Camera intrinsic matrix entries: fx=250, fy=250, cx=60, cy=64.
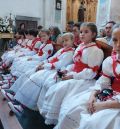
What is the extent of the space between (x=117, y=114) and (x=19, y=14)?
892 cm

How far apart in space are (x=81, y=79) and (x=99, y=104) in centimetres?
65

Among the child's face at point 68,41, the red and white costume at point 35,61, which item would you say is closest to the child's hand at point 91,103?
the child's face at point 68,41

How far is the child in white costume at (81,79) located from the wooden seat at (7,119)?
31 cm

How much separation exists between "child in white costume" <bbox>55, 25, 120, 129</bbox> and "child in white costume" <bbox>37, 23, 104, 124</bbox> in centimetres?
19

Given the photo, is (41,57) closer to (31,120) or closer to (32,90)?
(32,90)

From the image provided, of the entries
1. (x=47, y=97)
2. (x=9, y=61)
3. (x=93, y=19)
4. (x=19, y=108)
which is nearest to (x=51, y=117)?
(x=47, y=97)

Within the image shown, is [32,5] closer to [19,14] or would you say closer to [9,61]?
[19,14]

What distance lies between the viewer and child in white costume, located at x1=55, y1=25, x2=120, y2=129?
154 centimetres

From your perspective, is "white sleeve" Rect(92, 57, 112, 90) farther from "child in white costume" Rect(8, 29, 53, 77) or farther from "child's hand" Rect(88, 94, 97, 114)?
"child in white costume" Rect(8, 29, 53, 77)

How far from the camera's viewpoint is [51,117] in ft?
7.55

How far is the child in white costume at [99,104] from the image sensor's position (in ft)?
5.05

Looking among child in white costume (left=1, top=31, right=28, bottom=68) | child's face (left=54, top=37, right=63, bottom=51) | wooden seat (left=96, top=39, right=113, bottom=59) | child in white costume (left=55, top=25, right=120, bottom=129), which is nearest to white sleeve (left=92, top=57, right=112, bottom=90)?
child in white costume (left=55, top=25, right=120, bottom=129)

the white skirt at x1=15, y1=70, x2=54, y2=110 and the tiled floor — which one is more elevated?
the white skirt at x1=15, y1=70, x2=54, y2=110

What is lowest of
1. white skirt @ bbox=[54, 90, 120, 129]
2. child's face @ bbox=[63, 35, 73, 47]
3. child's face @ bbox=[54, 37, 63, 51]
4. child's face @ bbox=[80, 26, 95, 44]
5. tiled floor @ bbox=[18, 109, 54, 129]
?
tiled floor @ bbox=[18, 109, 54, 129]
